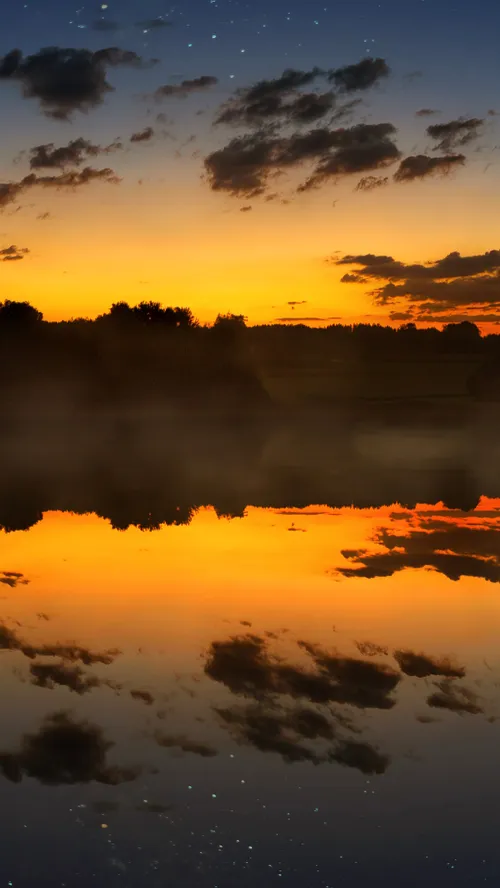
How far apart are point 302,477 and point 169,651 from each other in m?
21.2

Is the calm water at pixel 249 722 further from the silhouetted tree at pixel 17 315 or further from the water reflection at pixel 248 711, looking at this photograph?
the silhouetted tree at pixel 17 315

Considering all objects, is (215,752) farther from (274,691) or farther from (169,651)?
(169,651)

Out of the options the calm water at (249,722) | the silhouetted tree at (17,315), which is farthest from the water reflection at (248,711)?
the silhouetted tree at (17,315)

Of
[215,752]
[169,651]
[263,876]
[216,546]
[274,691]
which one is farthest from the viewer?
[216,546]

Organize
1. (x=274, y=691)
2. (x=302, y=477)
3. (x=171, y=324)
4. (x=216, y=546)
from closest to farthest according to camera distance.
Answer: (x=274, y=691) → (x=216, y=546) → (x=302, y=477) → (x=171, y=324)

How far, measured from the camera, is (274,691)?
395 inches


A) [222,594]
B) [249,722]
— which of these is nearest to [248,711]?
[249,722]

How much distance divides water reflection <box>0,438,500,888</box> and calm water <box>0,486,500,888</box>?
3cm

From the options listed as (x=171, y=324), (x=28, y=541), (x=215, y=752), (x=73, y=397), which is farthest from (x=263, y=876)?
(x=171, y=324)

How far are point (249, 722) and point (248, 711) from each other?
31 cm

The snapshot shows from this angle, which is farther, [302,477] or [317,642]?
[302,477]

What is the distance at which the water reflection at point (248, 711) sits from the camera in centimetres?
682

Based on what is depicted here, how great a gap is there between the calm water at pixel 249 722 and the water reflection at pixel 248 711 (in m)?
0.03

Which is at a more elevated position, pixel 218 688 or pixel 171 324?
pixel 171 324
